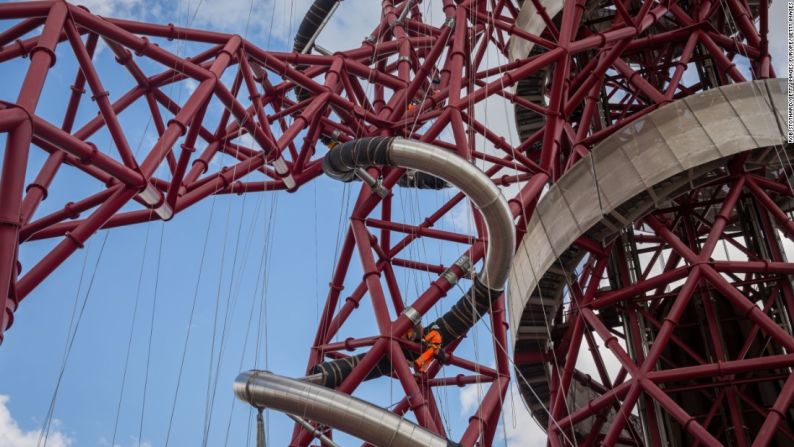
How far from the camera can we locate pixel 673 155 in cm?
1936

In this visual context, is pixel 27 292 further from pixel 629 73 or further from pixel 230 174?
pixel 629 73

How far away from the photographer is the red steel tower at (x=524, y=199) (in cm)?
1739

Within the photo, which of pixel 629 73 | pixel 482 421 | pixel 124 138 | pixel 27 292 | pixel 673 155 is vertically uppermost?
pixel 629 73

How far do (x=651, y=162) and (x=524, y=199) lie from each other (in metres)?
2.86

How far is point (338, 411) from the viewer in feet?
51.7

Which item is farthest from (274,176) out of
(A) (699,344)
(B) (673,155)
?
(A) (699,344)

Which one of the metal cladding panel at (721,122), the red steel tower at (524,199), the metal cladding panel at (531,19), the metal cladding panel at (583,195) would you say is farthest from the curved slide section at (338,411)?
the metal cladding panel at (531,19)

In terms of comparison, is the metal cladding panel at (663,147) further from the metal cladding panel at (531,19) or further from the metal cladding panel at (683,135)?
the metal cladding panel at (531,19)

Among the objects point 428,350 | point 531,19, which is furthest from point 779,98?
point 531,19

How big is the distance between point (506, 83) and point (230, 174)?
6.97 metres

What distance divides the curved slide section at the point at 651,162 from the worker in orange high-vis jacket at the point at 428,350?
2.31m

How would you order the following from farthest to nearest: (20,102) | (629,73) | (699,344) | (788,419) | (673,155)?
(629,73)
(699,344)
(788,419)
(673,155)
(20,102)

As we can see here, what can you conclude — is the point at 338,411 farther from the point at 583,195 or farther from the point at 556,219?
the point at 583,195

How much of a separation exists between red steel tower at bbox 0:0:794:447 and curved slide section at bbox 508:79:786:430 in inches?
1.9
